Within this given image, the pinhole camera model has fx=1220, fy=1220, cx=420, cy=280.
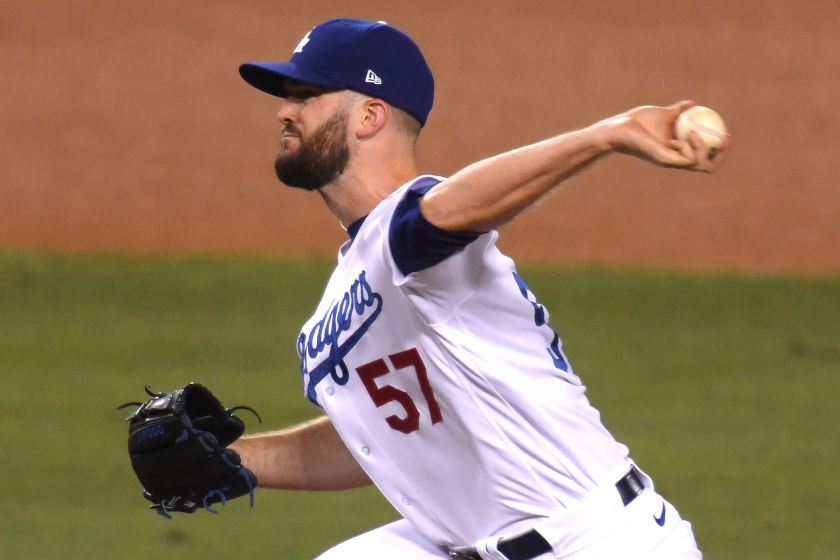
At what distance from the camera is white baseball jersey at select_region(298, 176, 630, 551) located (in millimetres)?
2814

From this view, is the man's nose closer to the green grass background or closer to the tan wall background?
the green grass background

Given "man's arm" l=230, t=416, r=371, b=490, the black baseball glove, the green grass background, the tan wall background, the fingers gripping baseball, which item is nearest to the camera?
the fingers gripping baseball

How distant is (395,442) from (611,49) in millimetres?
11162

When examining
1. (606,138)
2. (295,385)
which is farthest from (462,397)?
(295,385)

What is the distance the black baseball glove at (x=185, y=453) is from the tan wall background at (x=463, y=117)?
9593 mm

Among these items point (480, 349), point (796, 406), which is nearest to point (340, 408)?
point (480, 349)

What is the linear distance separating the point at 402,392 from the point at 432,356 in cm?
16

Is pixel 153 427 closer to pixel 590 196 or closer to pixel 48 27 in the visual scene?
pixel 590 196

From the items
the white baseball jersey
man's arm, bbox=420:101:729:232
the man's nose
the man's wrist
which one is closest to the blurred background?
the man's nose

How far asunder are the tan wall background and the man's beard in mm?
9873

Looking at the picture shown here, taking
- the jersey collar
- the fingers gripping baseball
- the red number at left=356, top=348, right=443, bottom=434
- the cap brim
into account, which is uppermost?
the cap brim

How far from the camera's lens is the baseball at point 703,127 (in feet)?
7.43

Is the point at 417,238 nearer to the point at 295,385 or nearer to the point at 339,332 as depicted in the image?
the point at 339,332

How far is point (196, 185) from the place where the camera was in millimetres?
13266
